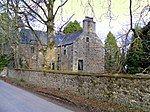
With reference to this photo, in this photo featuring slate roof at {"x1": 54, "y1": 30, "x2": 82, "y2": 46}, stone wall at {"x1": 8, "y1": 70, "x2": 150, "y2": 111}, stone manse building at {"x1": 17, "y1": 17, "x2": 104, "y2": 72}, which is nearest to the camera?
stone wall at {"x1": 8, "y1": 70, "x2": 150, "y2": 111}

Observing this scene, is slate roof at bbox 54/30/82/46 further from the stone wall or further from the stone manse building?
the stone wall

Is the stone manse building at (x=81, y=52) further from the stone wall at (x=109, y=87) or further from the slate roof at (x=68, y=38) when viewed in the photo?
the stone wall at (x=109, y=87)

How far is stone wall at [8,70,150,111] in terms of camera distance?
8531 millimetres

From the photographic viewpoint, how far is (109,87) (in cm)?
1031

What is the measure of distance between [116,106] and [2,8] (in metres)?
19.3

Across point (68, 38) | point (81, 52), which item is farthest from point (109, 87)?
point (68, 38)

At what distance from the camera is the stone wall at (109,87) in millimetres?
8531

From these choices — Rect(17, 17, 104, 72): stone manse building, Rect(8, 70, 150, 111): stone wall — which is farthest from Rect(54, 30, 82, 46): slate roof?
Rect(8, 70, 150, 111): stone wall

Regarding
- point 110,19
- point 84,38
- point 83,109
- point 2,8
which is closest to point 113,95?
point 83,109

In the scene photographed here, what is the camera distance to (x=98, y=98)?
11.1 metres

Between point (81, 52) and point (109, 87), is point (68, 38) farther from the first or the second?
point (109, 87)

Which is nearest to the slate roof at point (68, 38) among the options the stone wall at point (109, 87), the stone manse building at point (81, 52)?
the stone manse building at point (81, 52)

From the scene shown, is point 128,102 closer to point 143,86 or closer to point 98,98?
point 143,86

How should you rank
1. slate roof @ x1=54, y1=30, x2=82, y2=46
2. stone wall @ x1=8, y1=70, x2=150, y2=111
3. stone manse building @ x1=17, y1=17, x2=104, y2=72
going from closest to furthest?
stone wall @ x1=8, y1=70, x2=150, y2=111 < stone manse building @ x1=17, y1=17, x2=104, y2=72 < slate roof @ x1=54, y1=30, x2=82, y2=46
